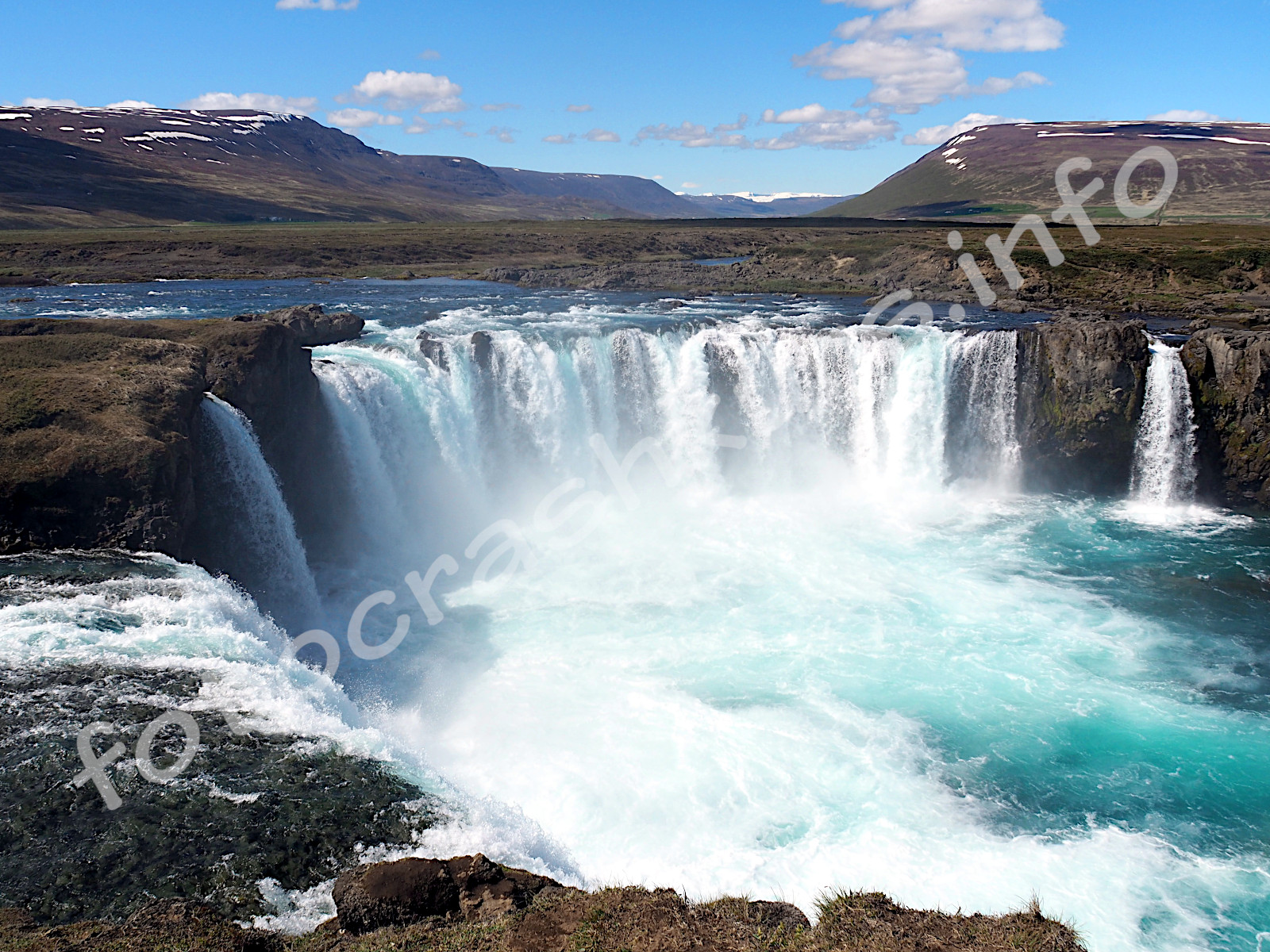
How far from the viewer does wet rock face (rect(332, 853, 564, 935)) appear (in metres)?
6.70

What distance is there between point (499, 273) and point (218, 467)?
114 ft

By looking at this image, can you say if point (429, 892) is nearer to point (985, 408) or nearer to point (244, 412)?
point (244, 412)

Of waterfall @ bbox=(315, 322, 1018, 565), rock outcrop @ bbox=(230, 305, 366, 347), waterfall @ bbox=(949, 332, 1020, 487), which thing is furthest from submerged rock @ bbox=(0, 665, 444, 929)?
waterfall @ bbox=(949, 332, 1020, 487)

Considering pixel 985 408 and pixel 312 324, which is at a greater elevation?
pixel 312 324

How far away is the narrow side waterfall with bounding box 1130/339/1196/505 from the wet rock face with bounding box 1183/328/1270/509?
13.9 inches

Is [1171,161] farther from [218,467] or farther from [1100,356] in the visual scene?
[218,467]

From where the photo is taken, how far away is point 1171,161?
102312 millimetres

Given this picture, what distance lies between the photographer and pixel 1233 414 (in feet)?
74.9

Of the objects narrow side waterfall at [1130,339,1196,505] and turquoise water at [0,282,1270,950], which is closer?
turquoise water at [0,282,1270,950]

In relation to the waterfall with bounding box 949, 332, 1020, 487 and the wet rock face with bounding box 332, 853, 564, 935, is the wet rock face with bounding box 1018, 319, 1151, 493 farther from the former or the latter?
the wet rock face with bounding box 332, 853, 564, 935

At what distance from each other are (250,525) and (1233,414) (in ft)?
81.8

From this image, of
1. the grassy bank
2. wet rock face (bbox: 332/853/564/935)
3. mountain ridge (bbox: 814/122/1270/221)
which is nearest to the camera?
wet rock face (bbox: 332/853/564/935)

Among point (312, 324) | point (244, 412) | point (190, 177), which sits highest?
point (190, 177)

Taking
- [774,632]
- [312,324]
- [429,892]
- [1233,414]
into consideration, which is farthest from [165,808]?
[1233,414]
